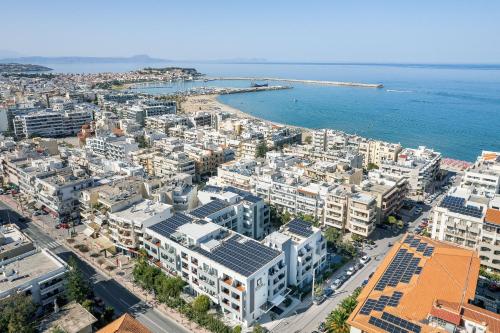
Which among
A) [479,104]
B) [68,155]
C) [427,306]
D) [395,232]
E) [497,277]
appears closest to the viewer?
[427,306]

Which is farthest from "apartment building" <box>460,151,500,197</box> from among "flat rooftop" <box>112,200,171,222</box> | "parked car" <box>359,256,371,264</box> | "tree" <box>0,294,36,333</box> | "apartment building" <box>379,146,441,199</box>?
"tree" <box>0,294,36,333</box>

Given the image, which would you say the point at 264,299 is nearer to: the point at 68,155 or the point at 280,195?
the point at 280,195

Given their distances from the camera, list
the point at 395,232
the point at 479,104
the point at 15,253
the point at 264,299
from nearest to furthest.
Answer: the point at 264,299 < the point at 15,253 < the point at 395,232 < the point at 479,104

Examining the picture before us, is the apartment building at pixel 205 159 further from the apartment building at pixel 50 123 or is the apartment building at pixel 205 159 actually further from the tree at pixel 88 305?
the apartment building at pixel 50 123

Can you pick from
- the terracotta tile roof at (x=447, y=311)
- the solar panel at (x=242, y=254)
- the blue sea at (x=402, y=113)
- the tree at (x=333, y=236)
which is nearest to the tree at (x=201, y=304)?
the solar panel at (x=242, y=254)

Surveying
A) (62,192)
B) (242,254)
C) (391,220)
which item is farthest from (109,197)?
(391,220)

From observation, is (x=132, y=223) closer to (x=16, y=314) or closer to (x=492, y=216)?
(x=16, y=314)

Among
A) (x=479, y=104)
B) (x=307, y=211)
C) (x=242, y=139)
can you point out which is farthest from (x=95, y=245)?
(x=479, y=104)
